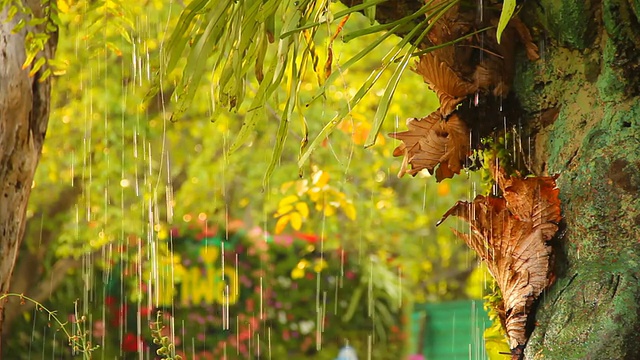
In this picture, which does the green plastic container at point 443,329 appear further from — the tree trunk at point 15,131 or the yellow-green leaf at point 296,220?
the tree trunk at point 15,131

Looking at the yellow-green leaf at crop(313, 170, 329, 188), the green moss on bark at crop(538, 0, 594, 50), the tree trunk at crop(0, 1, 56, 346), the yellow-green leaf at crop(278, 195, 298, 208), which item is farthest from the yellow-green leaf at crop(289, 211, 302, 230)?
the green moss on bark at crop(538, 0, 594, 50)

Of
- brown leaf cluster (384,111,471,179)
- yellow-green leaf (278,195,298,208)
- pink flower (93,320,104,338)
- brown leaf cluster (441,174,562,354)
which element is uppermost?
yellow-green leaf (278,195,298,208)

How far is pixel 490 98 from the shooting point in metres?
1.76

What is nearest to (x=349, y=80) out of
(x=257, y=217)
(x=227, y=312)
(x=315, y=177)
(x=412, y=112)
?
(x=412, y=112)

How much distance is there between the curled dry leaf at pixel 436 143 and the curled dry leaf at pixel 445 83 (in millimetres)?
26

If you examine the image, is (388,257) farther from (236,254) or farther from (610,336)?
(610,336)

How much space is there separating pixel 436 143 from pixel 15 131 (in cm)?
129

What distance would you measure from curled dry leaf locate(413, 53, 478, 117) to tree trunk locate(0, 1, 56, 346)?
127 cm

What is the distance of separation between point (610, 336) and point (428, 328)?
19.5 feet

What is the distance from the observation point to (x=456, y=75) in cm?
172

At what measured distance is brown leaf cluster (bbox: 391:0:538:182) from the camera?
172cm

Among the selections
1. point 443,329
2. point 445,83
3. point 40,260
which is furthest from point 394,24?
point 443,329

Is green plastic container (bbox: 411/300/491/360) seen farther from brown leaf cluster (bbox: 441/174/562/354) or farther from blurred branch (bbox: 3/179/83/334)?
brown leaf cluster (bbox: 441/174/562/354)

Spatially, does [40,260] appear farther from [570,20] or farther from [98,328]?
[570,20]
